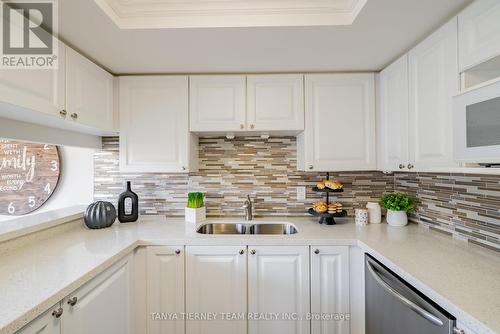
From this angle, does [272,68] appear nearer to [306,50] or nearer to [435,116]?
[306,50]

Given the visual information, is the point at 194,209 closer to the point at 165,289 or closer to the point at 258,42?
the point at 165,289


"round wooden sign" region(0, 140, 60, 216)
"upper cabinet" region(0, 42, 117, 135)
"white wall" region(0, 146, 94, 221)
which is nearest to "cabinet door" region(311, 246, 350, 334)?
"upper cabinet" region(0, 42, 117, 135)

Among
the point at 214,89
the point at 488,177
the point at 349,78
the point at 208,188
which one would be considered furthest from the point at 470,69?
the point at 208,188

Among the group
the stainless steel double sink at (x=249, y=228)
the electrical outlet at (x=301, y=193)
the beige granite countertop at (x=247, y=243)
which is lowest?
the stainless steel double sink at (x=249, y=228)

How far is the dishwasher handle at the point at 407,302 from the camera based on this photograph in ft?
2.87

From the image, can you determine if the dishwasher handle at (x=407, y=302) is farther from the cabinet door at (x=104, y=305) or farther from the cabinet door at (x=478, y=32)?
the cabinet door at (x=104, y=305)

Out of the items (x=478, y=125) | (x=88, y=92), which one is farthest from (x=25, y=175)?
(x=478, y=125)

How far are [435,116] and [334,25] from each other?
28.8 inches

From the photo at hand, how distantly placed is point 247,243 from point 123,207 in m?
1.11

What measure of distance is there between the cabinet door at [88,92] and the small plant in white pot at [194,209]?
0.81 meters

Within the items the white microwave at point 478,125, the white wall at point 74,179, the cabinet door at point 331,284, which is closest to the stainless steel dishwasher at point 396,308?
the cabinet door at point 331,284

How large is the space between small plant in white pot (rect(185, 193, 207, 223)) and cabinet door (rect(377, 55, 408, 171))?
1.44m

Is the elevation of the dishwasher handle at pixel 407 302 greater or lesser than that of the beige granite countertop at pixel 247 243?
lesser

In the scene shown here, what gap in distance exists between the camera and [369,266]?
1343 mm
